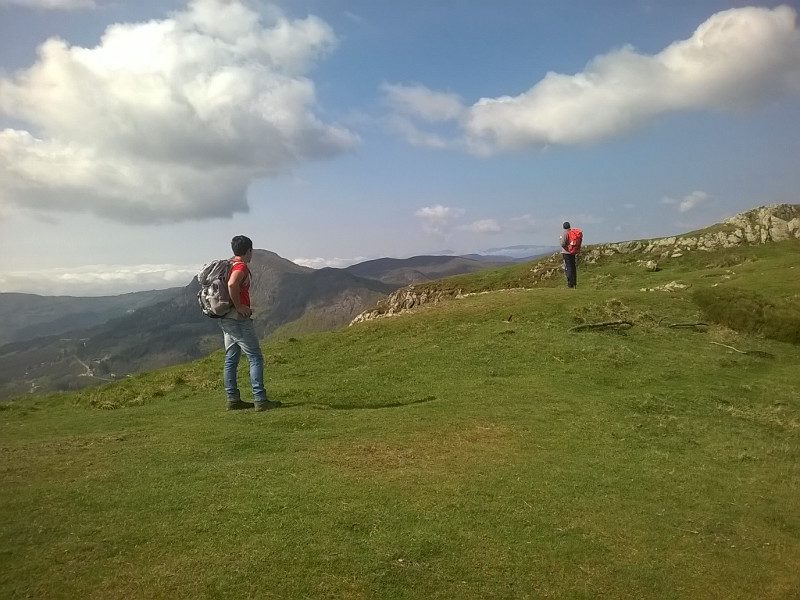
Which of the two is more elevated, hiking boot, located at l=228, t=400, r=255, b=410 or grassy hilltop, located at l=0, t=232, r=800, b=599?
hiking boot, located at l=228, t=400, r=255, b=410

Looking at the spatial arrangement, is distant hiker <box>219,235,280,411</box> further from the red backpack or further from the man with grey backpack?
the red backpack

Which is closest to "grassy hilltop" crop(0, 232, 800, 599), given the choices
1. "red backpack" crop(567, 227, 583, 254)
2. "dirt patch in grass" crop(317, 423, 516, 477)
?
"dirt patch in grass" crop(317, 423, 516, 477)

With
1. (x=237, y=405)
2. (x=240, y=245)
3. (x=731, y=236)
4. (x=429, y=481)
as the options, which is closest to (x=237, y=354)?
(x=237, y=405)

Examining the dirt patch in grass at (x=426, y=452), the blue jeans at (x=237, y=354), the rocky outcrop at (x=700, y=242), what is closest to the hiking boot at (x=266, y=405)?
the blue jeans at (x=237, y=354)

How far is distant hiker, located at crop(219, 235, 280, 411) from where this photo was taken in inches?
553

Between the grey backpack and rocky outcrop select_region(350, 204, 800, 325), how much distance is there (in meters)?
29.4

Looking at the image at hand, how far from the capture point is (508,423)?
41.4ft

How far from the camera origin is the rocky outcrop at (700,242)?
46375 millimetres

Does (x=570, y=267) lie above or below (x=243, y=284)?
below

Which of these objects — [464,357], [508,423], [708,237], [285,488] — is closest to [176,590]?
[285,488]

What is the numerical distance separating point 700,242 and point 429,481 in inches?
1836

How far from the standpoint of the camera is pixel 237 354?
1468cm

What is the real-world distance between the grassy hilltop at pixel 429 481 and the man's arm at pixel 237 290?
8.78 feet

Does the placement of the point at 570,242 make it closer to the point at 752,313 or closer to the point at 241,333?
the point at 752,313
